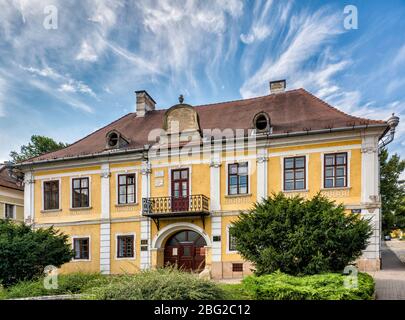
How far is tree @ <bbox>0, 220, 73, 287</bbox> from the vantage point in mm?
13346

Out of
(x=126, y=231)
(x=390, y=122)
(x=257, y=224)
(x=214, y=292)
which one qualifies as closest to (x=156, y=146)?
(x=126, y=231)

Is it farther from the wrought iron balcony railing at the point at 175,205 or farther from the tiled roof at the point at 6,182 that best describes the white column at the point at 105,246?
the tiled roof at the point at 6,182

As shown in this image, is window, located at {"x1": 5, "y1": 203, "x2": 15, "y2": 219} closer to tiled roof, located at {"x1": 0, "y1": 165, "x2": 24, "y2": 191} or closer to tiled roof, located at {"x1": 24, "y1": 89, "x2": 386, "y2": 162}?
tiled roof, located at {"x1": 0, "y1": 165, "x2": 24, "y2": 191}

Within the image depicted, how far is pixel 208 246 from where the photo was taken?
17969mm

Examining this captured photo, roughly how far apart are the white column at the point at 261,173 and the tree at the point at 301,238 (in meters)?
6.04

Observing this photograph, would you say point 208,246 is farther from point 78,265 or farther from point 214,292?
point 214,292

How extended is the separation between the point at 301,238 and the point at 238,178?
7904 millimetres

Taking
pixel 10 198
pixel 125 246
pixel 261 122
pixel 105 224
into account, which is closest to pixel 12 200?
pixel 10 198

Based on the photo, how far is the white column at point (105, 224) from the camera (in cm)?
1936

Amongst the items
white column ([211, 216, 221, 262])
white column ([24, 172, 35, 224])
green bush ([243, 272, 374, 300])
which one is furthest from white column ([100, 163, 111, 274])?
green bush ([243, 272, 374, 300])

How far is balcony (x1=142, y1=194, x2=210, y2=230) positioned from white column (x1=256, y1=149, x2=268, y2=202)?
2533 mm

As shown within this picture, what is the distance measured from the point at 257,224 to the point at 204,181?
744 centimetres

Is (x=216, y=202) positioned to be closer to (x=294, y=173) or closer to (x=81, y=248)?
(x=294, y=173)

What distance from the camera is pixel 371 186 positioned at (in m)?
16.0
